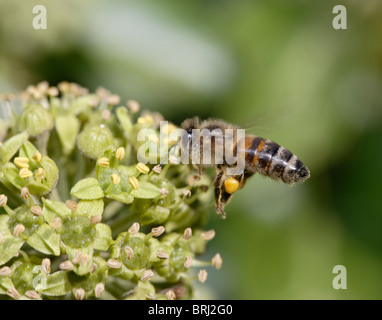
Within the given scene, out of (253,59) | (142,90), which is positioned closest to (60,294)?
(142,90)

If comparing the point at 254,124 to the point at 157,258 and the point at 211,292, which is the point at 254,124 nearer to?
the point at 157,258

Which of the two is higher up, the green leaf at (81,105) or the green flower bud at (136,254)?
the green leaf at (81,105)

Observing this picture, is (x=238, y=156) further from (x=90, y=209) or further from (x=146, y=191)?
(x=90, y=209)

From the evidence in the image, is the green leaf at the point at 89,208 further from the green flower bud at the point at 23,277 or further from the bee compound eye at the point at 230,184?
the bee compound eye at the point at 230,184

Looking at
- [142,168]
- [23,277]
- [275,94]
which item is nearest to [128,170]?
[142,168]

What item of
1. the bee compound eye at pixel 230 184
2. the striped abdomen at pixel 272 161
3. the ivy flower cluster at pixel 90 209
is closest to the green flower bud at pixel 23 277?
the ivy flower cluster at pixel 90 209

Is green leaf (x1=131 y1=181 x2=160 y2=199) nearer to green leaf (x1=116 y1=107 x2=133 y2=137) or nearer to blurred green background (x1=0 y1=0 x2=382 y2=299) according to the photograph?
green leaf (x1=116 y1=107 x2=133 y2=137)

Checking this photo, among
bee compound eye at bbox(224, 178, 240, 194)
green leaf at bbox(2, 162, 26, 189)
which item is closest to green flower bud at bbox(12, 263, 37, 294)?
green leaf at bbox(2, 162, 26, 189)
